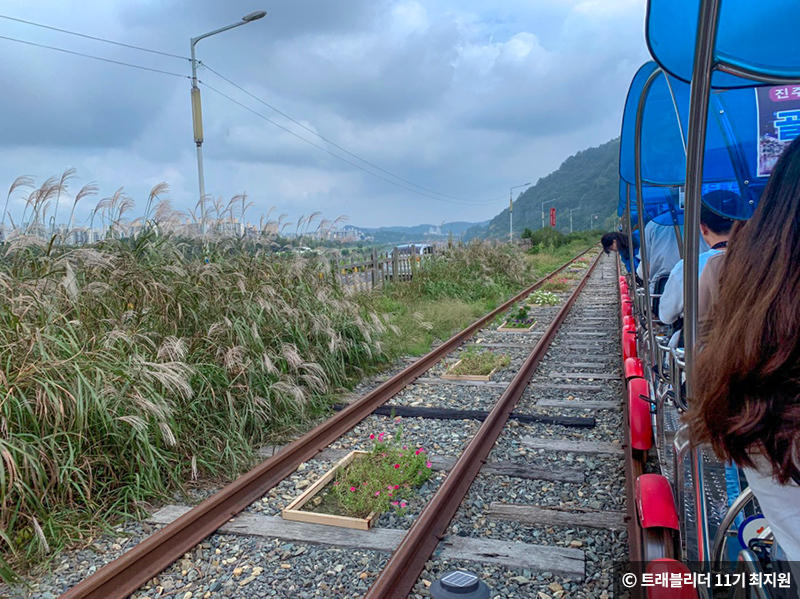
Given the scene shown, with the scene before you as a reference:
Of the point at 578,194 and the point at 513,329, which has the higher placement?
the point at 578,194

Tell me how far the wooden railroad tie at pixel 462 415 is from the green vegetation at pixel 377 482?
1029mm

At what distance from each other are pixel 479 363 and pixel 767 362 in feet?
20.3

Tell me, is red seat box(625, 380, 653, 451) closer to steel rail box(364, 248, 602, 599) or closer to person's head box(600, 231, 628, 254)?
steel rail box(364, 248, 602, 599)

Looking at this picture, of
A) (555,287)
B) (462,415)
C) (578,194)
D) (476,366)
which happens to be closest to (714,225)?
(462,415)

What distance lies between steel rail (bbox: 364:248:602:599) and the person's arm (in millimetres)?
1655

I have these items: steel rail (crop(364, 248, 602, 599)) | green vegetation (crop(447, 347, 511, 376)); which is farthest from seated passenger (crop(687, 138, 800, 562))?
green vegetation (crop(447, 347, 511, 376))

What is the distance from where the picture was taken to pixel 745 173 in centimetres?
215

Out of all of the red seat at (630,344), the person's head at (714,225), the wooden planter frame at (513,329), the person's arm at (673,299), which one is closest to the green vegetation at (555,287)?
the wooden planter frame at (513,329)

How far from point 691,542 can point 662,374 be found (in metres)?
1.33

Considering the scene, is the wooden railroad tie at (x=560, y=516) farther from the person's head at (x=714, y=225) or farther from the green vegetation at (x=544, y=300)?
the green vegetation at (x=544, y=300)

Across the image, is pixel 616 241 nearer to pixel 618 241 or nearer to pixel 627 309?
pixel 618 241

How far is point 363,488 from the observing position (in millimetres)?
3775

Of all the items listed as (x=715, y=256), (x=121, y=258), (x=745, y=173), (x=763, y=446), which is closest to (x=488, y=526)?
(x=715, y=256)

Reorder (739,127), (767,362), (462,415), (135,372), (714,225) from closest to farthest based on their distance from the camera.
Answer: (767,362) → (739,127) → (714,225) → (135,372) → (462,415)
